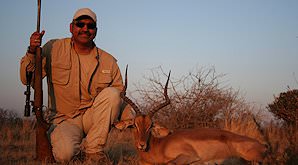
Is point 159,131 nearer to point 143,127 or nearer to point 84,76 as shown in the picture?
point 143,127

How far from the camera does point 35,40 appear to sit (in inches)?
226

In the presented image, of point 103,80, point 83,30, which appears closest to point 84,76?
point 103,80

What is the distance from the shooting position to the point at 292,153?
583 cm

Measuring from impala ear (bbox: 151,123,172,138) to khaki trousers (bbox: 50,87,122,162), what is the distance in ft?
2.34

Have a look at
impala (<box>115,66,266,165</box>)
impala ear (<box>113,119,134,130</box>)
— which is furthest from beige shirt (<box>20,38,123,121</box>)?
impala (<box>115,66,266,165</box>)

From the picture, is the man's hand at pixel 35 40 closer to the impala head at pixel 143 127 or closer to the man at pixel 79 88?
the man at pixel 79 88

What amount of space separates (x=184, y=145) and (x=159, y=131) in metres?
0.48

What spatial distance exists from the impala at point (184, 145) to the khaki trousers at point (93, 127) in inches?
9.3

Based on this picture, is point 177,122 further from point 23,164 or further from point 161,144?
point 23,164

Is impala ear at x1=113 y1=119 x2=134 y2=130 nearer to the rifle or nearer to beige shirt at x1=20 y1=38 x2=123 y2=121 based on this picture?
beige shirt at x1=20 y1=38 x2=123 y2=121

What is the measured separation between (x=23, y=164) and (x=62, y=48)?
2.10 meters

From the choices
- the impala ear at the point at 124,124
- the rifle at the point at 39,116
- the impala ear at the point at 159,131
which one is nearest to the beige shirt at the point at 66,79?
the rifle at the point at 39,116

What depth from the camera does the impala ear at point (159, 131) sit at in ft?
20.0

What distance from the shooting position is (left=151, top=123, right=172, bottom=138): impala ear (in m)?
6.09
